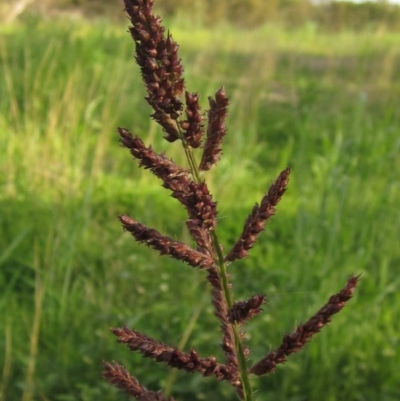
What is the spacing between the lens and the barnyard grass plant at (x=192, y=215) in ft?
2.03

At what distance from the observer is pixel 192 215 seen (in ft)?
2.06

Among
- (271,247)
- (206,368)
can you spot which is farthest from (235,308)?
(271,247)

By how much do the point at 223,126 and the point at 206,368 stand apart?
0.80 ft

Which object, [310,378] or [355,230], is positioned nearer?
[310,378]

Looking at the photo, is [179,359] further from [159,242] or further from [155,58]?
[155,58]

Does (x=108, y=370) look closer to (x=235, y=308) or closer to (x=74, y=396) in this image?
(x=235, y=308)

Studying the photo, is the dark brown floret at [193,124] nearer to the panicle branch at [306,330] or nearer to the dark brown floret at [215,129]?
the dark brown floret at [215,129]

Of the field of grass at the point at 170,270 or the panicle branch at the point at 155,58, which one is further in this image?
the field of grass at the point at 170,270

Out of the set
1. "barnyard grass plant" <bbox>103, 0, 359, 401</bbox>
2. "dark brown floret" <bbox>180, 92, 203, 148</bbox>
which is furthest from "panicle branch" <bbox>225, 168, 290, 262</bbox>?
"dark brown floret" <bbox>180, 92, 203, 148</bbox>

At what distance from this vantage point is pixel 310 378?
3.00 meters

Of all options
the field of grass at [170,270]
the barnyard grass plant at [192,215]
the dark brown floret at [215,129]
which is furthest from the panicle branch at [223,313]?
the field of grass at [170,270]

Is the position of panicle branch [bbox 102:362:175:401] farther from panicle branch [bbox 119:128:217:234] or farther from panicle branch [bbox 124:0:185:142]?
panicle branch [bbox 124:0:185:142]

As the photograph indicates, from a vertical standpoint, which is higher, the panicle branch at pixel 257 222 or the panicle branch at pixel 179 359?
the panicle branch at pixel 257 222

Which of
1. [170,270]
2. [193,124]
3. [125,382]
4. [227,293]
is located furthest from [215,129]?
[170,270]
